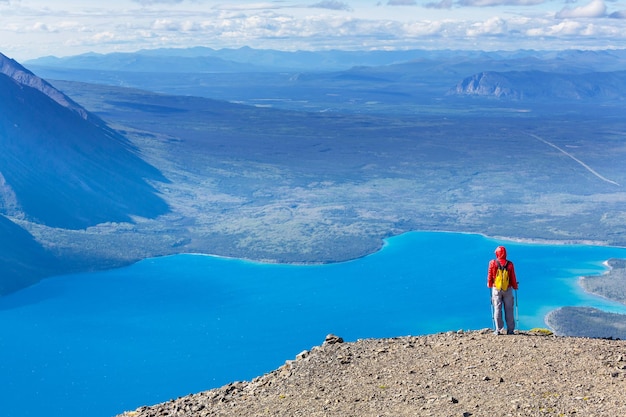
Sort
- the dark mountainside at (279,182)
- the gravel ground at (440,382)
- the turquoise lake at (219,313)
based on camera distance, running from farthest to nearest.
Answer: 1. the dark mountainside at (279,182)
2. the turquoise lake at (219,313)
3. the gravel ground at (440,382)

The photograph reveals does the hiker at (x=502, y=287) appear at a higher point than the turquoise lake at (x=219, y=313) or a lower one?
higher

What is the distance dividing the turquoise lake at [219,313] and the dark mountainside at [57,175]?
974cm

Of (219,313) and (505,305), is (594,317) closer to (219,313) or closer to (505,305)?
(219,313)

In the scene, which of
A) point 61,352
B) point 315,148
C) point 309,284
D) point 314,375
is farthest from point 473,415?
point 315,148

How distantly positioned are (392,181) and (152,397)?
224 feet

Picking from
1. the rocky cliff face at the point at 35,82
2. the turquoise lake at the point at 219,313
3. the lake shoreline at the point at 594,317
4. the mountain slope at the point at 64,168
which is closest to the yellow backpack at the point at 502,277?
the turquoise lake at the point at 219,313

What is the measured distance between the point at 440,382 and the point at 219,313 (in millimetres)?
40462

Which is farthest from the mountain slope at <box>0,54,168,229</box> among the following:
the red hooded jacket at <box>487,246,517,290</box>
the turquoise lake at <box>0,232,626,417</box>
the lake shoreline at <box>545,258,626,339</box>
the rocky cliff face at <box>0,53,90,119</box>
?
the red hooded jacket at <box>487,246,517,290</box>

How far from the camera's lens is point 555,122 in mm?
150750

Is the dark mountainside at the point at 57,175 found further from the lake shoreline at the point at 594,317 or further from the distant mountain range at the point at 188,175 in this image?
the lake shoreline at the point at 594,317

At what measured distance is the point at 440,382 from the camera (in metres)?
9.41

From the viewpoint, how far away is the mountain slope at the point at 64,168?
239 feet

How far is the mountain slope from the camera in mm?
72875

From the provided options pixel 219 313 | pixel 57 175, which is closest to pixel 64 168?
pixel 57 175
